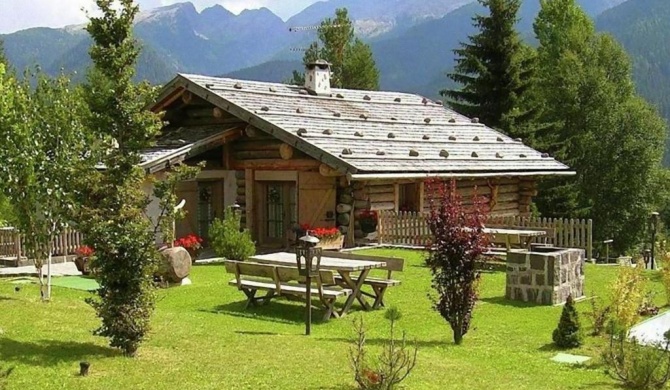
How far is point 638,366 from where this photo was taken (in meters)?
8.67

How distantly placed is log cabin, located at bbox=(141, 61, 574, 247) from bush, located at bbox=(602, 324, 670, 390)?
12015 mm

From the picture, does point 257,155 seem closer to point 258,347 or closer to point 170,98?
point 170,98

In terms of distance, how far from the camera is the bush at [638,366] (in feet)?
28.3

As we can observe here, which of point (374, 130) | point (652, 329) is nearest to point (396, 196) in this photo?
point (374, 130)

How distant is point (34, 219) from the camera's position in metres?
13.0

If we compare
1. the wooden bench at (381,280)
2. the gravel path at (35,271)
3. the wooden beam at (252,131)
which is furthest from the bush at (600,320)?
the wooden beam at (252,131)

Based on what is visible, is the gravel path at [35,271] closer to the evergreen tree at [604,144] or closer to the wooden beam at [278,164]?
the wooden beam at [278,164]

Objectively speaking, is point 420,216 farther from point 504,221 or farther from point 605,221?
point 605,221

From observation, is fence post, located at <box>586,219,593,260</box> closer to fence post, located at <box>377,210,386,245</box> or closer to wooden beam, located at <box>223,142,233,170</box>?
fence post, located at <box>377,210,386,245</box>

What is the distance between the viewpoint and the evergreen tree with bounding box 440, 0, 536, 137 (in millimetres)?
39406

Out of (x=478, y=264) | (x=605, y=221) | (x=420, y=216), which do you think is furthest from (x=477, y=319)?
(x=605, y=221)

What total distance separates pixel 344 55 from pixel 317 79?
30526 mm

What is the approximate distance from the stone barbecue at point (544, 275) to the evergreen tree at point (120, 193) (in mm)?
7354

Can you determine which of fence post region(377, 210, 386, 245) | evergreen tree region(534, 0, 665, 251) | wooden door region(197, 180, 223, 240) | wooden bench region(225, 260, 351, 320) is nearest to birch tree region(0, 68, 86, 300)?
wooden bench region(225, 260, 351, 320)
